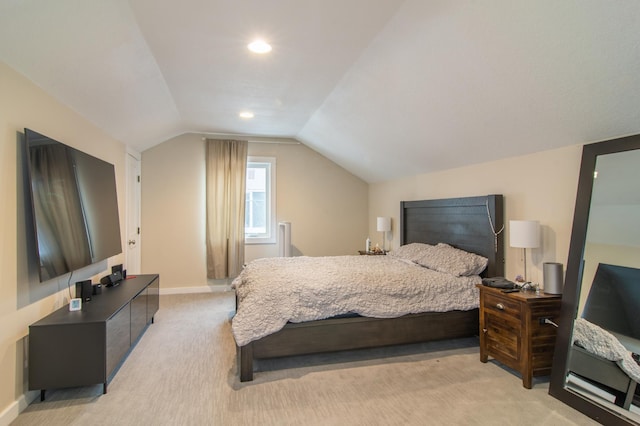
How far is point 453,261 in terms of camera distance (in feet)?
10.8

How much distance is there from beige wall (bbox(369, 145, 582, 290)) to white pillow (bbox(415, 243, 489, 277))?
255 mm

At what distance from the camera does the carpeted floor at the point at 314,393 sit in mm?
2041

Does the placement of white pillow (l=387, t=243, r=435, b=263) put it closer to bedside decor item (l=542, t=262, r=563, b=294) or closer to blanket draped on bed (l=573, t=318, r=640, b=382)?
bedside decor item (l=542, t=262, r=563, b=294)

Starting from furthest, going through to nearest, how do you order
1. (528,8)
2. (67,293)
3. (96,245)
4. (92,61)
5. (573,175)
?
(96,245) < (67,293) < (573,175) < (92,61) < (528,8)

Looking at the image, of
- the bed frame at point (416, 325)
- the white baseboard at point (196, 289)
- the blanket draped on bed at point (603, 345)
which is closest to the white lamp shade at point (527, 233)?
the bed frame at point (416, 325)

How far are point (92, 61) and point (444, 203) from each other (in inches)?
139

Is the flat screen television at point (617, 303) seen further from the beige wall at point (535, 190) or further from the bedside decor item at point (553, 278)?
the beige wall at point (535, 190)

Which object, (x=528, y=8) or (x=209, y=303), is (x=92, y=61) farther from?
(x=209, y=303)

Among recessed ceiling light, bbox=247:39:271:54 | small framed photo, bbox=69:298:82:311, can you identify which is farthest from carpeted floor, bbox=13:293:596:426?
recessed ceiling light, bbox=247:39:271:54

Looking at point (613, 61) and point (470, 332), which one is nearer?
point (613, 61)

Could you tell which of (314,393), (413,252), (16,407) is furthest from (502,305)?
(16,407)

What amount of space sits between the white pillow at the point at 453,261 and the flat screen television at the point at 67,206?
324 cm

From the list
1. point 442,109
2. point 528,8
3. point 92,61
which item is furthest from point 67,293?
point 528,8

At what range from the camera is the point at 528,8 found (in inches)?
67.3
